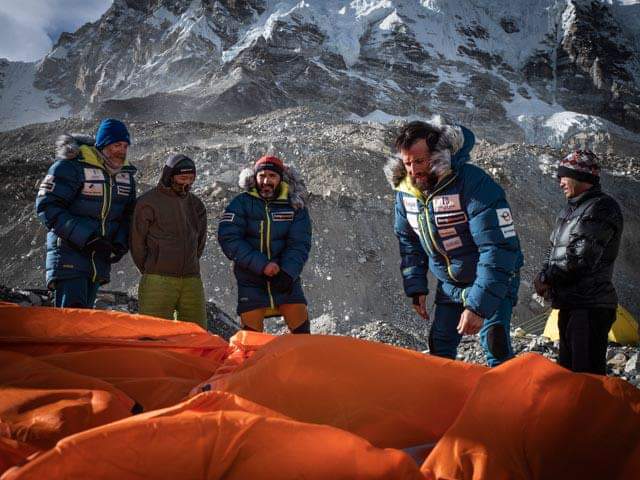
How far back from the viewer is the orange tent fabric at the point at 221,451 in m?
1.25

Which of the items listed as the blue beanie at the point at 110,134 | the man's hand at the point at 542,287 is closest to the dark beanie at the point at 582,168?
the man's hand at the point at 542,287

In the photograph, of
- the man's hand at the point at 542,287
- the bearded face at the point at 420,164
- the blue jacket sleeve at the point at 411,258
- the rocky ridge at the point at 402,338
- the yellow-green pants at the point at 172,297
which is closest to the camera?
the bearded face at the point at 420,164

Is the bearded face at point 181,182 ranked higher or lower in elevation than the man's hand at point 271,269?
higher

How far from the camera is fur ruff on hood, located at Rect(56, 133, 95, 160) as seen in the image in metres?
3.67

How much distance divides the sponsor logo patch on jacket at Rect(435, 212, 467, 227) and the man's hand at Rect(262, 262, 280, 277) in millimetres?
1197

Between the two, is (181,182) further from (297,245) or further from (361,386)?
(361,386)

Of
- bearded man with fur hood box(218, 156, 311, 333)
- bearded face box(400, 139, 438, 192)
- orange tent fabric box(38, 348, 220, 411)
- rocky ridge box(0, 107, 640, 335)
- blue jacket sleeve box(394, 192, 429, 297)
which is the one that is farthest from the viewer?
rocky ridge box(0, 107, 640, 335)

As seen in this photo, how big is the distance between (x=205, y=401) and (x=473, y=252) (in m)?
1.78

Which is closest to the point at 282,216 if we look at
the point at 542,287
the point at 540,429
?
the point at 542,287

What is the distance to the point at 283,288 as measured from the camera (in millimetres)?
3686

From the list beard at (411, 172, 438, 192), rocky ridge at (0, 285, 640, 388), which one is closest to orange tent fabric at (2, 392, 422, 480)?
beard at (411, 172, 438, 192)

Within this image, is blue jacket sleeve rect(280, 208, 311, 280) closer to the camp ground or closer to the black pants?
the camp ground

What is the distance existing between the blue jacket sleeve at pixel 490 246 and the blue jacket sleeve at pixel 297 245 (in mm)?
1348

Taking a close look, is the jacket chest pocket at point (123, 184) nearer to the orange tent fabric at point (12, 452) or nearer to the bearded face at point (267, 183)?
the bearded face at point (267, 183)
